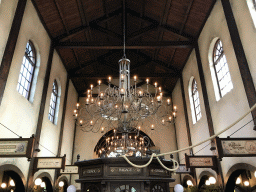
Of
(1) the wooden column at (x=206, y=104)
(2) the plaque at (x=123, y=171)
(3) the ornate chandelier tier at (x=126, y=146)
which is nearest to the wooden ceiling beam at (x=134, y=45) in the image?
(1) the wooden column at (x=206, y=104)

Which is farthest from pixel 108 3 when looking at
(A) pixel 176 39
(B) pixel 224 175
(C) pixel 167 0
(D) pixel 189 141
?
(B) pixel 224 175

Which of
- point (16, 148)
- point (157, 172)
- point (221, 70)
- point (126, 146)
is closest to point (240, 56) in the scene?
point (221, 70)

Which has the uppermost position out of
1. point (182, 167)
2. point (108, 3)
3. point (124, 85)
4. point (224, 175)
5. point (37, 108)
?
point (108, 3)

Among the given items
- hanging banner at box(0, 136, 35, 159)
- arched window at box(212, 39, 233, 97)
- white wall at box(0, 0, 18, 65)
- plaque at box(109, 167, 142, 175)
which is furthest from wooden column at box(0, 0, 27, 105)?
arched window at box(212, 39, 233, 97)

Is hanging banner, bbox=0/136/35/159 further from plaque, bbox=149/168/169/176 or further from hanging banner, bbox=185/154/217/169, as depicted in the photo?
hanging banner, bbox=185/154/217/169

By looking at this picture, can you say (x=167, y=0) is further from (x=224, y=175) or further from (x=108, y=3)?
(x=224, y=175)

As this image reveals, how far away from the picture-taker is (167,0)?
10.1 meters

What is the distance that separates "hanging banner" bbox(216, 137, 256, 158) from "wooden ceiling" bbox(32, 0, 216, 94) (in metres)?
6.05

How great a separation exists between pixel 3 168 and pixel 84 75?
344 inches

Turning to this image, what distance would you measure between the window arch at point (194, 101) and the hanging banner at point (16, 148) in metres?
8.45

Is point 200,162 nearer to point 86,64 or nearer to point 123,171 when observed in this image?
point 123,171

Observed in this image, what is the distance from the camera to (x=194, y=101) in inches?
488

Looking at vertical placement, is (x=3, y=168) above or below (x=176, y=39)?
below

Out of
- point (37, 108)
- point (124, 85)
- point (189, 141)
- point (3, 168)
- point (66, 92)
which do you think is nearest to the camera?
point (124, 85)
